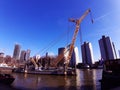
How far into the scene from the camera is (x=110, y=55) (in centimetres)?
14338

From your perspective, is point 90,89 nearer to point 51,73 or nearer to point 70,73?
point 70,73

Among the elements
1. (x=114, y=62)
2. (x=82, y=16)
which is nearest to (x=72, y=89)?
(x=114, y=62)

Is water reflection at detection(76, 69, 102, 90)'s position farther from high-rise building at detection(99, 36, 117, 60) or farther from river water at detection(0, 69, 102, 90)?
high-rise building at detection(99, 36, 117, 60)

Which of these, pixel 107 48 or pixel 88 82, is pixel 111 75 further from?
pixel 107 48

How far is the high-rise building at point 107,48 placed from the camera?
142 m

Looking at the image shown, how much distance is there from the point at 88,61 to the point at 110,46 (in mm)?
51122

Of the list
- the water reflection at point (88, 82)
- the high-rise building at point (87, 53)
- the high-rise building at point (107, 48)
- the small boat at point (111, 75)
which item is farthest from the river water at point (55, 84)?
the high-rise building at point (87, 53)

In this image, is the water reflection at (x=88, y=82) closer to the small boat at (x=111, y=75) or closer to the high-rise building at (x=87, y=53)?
the small boat at (x=111, y=75)

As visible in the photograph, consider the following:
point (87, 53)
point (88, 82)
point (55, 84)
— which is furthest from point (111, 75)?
point (87, 53)

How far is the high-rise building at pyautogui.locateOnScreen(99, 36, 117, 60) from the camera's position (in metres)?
142

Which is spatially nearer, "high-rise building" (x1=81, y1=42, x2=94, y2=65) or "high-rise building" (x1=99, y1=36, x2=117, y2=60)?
"high-rise building" (x1=99, y1=36, x2=117, y2=60)

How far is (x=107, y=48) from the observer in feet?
477

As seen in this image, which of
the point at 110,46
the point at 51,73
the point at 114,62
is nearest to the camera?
the point at 114,62

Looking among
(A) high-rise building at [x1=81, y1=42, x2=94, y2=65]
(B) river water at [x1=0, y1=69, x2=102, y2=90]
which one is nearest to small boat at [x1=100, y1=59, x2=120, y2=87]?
(B) river water at [x1=0, y1=69, x2=102, y2=90]
